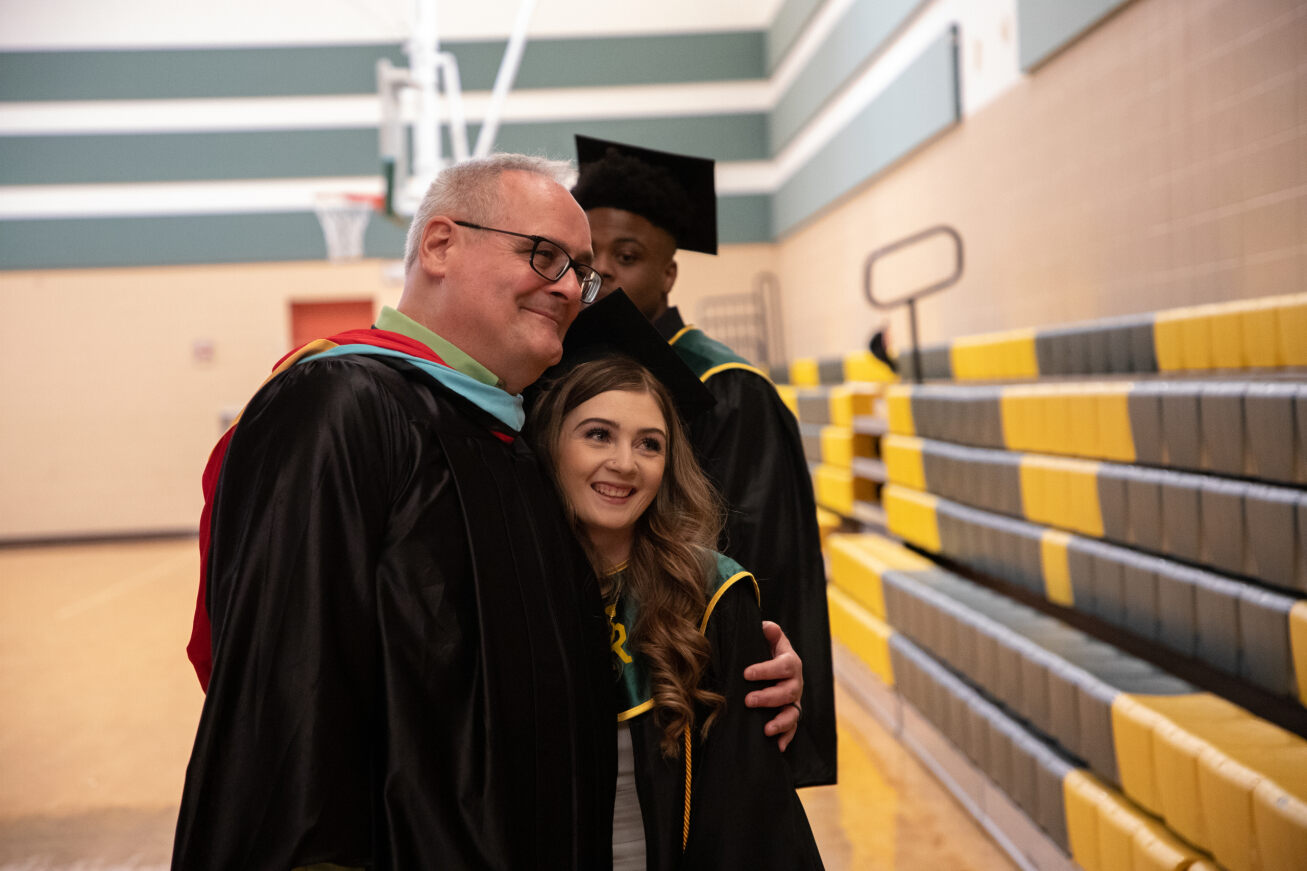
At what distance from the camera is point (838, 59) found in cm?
1002

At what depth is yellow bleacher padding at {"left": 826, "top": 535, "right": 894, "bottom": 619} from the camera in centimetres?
506

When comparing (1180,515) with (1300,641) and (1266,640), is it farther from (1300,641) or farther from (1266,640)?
(1300,641)

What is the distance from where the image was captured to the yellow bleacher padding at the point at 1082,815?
277 centimetres

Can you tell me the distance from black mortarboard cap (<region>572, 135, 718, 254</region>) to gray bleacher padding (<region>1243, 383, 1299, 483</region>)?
1.35 m

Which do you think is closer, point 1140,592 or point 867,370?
point 1140,592

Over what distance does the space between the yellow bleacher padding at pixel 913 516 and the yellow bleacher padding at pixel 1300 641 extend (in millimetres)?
2503

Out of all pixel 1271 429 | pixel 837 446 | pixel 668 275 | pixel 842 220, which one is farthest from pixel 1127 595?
pixel 842 220

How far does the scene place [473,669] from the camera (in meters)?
1.35

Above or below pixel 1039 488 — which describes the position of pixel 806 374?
above

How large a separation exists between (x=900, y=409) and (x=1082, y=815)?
2.83m

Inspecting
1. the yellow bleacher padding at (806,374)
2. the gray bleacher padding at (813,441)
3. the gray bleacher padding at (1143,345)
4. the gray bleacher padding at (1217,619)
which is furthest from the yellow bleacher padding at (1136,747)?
the yellow bleacher padding at (806,374)

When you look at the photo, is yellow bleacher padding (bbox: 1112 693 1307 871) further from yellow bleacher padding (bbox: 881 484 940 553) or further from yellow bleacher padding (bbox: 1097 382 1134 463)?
yellow bleacher padding (bbox: 881 484 940 553)

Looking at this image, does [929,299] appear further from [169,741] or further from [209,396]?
Answer: [209,396]

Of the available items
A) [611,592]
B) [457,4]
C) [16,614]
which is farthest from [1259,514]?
[457,4]
